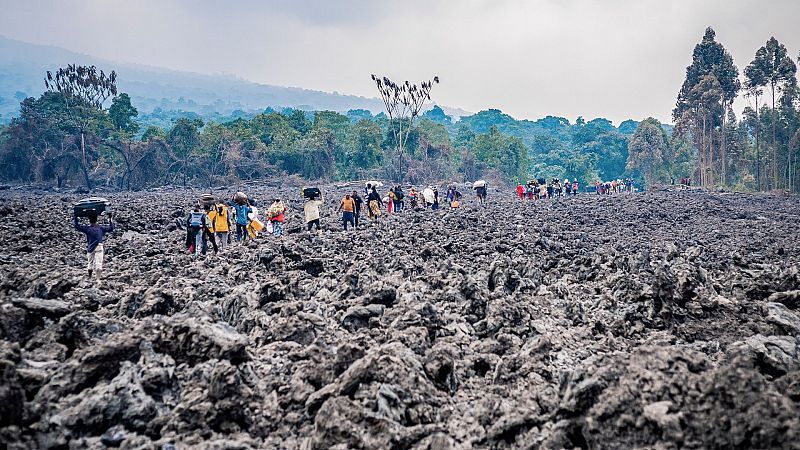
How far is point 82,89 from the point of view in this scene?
4759 cm

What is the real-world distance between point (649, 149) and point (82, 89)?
56383 millimetres

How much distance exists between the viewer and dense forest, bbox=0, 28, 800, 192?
145ft

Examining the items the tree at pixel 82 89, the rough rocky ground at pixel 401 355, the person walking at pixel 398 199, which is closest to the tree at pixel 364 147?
the tree at pixel 82 89

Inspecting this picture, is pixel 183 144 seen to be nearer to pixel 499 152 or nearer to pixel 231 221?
pixel 231 221

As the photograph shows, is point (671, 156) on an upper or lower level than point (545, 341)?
upper

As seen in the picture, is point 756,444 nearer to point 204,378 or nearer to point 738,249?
point 204,378

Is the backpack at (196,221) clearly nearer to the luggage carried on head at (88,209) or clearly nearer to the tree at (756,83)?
the luggage carried on head at (88,209)

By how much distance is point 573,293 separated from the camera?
29.7 feet

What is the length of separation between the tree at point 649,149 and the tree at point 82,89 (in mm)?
53041

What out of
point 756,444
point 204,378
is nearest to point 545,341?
point 756,444

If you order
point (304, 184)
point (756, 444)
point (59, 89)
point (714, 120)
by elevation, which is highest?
point (59, 89)

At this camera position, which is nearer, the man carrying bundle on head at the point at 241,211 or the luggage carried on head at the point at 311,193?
the man carrying bundle on head at the point at 241,211

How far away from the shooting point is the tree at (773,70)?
45.9 meters

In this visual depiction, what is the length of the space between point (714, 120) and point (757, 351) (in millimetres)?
51659
